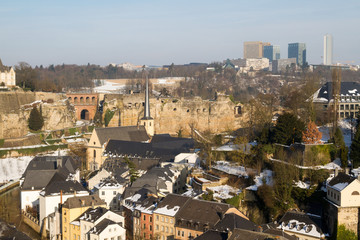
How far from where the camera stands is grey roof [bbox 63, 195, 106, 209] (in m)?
30.6

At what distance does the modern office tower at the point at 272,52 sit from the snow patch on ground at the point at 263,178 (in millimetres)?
161039

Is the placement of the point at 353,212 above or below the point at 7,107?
below

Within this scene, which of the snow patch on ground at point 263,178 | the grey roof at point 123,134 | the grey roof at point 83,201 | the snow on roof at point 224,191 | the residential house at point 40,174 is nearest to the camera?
the grey roof at point 83,201

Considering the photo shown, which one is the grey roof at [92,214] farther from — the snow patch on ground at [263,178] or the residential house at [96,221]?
the snow patch on ground at [263,178]

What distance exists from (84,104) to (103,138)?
1814cm

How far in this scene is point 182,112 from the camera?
62.2 metres

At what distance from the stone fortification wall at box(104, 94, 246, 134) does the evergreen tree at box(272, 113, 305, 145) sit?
26066 millimetres

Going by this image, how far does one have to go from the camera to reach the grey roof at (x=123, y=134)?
1834 inches

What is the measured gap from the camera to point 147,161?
40.8 m

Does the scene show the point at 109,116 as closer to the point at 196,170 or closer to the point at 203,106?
the point at 203,106

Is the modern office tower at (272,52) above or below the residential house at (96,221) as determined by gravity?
above

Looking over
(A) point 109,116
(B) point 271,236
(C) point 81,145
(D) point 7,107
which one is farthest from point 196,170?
(D) point 7,107

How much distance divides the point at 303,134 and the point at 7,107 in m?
34.6

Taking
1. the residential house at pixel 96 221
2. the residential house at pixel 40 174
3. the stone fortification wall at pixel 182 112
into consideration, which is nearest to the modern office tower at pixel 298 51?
the stone fortification wall at pixel 182 112
